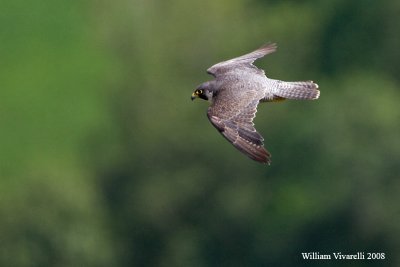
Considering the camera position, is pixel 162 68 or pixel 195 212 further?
pixel 162 68

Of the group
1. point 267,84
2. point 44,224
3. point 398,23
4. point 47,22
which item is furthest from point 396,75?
point 267,84

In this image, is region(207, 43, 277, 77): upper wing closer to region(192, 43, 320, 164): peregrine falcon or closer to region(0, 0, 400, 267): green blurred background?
region(192, 43, 320, 164): peregrine falcon

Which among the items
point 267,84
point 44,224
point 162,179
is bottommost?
point 267,84

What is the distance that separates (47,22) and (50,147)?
193 inches

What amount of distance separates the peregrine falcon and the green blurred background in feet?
67.5

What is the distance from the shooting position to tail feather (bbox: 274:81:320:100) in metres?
18.5

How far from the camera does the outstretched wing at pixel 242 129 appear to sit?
16656 millimetres

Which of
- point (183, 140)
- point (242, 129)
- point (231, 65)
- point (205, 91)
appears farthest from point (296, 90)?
point (183, 140)

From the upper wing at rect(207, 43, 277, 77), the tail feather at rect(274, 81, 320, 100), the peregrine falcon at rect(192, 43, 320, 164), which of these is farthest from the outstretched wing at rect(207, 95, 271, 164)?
the upper wing at rect(207, 43, 277, 77)

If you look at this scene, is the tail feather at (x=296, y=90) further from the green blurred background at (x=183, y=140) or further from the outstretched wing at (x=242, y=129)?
the green blurred background at (x=183, y=140)

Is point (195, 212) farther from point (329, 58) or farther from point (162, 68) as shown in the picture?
point (329, 58)

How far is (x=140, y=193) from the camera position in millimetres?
43969

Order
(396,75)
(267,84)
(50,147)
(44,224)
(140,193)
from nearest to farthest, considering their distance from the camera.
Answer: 1. (267,84)
2. (44,224)
3. (140,193)
4. (50,147)
5. (396,75)

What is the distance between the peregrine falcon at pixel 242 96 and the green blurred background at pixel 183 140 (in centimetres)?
Result: 2056
